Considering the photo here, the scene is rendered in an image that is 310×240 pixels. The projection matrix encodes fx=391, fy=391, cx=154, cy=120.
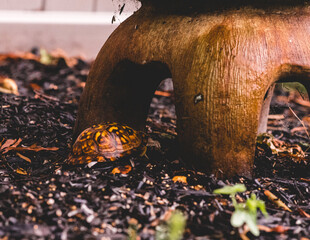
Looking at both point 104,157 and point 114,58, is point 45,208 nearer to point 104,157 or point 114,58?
point 104,157

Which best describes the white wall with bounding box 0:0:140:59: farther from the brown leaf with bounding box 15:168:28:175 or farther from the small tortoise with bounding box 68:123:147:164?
the brown leaf with bounding box 15:168:28:175

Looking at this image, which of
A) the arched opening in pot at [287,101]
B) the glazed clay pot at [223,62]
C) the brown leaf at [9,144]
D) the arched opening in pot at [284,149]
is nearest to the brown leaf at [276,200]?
the glazed clay pot at [223,62]

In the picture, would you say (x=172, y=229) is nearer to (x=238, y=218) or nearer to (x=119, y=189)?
(x=238, y=218)

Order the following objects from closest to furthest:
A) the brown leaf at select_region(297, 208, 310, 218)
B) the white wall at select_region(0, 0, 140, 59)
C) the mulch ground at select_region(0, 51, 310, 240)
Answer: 1. the mulch ground at select_region(0, 51, 310, 240)
2. the brown leaf at select_region(297, 208, 310, 218)
3. the white wall at select_region(0, 0, 140, 59)

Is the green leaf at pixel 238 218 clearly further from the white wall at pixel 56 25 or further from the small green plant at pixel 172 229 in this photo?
the white wall at pixel 56 25

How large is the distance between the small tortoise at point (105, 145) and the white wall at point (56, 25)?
296cm

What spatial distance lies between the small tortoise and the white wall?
2.96 metres

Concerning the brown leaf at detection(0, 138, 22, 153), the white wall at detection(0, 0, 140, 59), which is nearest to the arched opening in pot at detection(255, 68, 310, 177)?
the brown leaf at detection(0, 138, 22, 153)

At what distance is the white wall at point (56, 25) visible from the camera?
17.1ft

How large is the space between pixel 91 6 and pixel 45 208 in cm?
459

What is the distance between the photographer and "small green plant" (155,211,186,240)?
1.31m

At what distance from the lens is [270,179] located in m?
2.22

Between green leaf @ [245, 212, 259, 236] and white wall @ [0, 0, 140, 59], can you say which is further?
white wall @ [0, 0, 140, 59]

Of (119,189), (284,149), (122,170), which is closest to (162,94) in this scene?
(284,149)
